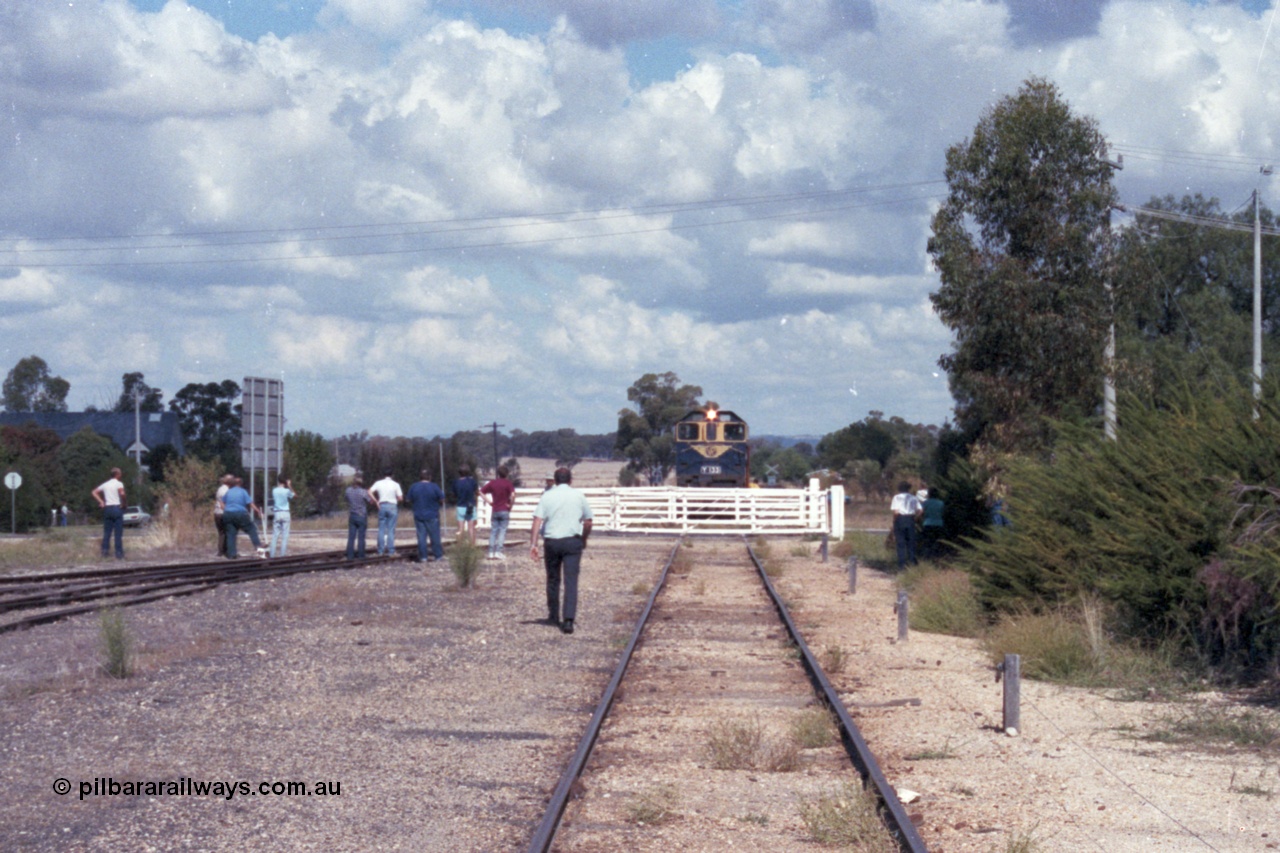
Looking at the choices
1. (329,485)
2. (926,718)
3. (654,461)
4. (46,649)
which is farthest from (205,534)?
(654,461)

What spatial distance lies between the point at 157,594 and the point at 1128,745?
1301cm

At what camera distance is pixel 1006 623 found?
45.2ft

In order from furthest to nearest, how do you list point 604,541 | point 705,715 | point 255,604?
point 604,541 < point 255,604 < point 705,715

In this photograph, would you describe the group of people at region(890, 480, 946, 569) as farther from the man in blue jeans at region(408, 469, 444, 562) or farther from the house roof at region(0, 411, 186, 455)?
the house roof at region(0, 411, 186, 455)

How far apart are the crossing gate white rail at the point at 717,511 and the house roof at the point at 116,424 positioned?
2898 inches

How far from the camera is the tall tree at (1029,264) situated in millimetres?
20531

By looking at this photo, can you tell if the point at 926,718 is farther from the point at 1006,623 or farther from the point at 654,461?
the point at 654,461

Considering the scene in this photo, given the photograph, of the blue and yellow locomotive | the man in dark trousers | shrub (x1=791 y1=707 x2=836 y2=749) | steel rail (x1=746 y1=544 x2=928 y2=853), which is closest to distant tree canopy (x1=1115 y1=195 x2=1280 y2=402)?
the blue and yellow locomotive

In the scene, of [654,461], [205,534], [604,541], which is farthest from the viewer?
[654,461]

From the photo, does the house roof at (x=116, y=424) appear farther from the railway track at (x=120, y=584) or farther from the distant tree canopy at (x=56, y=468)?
the railway track at (x=120, y=584)

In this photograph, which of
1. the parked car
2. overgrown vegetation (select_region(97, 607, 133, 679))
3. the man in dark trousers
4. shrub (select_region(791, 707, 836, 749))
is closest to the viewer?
shrub (select_region(791, 707, 836, 749))

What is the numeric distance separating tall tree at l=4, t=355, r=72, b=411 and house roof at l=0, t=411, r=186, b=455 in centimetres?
3050

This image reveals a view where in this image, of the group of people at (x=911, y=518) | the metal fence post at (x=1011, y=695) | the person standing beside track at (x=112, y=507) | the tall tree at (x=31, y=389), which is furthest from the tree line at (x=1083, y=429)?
the tall tree at (x=31, y=389)

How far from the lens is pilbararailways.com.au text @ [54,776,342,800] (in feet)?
23.1
